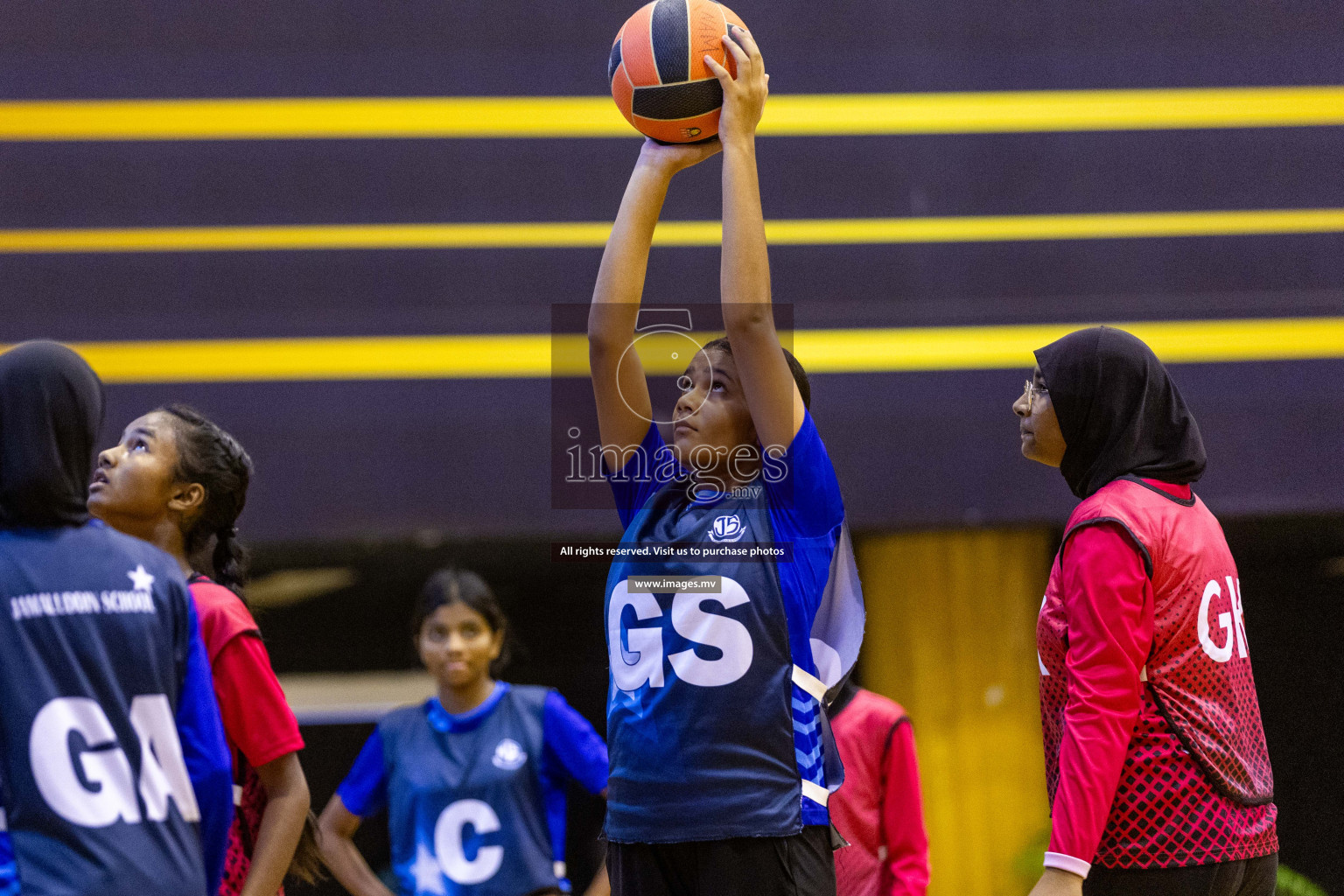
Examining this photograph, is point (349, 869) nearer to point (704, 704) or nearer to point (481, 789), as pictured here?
point (481, 789)

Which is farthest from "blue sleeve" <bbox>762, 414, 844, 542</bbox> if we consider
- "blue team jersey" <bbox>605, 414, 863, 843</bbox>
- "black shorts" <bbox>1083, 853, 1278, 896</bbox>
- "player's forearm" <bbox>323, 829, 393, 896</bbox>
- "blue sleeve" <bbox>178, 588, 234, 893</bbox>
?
"player's forearm" <bbox>323, 829, 393, 896</bbox>

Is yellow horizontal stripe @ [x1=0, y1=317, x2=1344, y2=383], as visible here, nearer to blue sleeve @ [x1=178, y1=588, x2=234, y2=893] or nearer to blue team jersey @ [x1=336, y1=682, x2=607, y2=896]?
blue team jersey @ [x1=336, y1=682, x2=607, y2=896]

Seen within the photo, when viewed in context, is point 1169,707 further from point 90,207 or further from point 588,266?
point 90,207

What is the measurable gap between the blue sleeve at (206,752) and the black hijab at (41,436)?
0.28m

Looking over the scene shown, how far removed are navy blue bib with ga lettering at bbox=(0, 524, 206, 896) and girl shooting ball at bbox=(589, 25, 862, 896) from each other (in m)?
0.81

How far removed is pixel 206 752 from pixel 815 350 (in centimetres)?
380

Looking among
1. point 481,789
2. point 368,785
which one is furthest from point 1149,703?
point 368,785

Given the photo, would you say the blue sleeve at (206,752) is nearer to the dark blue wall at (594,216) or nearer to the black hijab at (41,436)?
the black hijab at (41,436)

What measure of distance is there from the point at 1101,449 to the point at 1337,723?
3775 mm

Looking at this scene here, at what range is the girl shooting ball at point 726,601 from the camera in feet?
7.33

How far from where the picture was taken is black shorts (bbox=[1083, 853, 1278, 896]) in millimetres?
2432

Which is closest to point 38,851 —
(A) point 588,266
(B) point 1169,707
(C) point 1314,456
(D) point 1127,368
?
(B) point 1169,707

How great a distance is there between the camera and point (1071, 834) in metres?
2.38

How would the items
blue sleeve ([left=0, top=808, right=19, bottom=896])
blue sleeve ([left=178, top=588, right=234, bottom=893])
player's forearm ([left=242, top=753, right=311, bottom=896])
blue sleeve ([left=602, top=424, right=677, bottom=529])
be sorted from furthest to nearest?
1. blue sleeve ([left=602, top=424, right=677, bottom=529])
2. player's forearm ([left=242, top=753, right=311, bottom=896])
3. blue sleeve ([left=178, top=588, right=234, bottom=893])
4. blue sleeve ([left=0, top=808, right=19, bottom=896])
